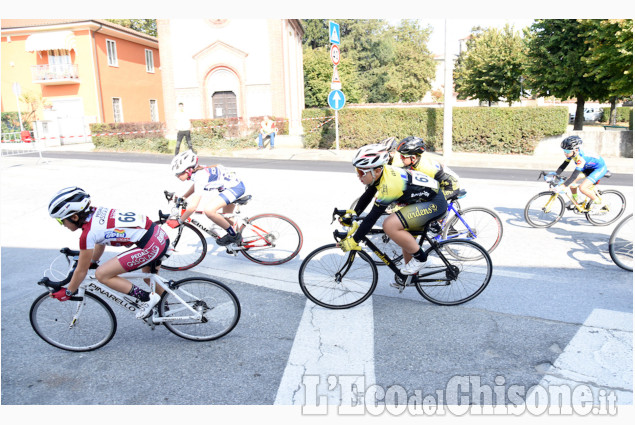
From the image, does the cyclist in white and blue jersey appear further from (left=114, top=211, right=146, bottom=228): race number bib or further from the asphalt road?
(left=114, top=211, right=146, bottom=228): race number bib

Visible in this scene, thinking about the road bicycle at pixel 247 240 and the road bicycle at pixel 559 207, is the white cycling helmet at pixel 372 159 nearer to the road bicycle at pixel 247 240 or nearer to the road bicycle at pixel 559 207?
the road bicycle at pixel 247 240

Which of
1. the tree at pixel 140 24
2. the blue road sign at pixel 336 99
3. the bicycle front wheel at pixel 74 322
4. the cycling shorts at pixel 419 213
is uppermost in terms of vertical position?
the tree at pixel 140 24

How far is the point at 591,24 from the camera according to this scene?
17.8m

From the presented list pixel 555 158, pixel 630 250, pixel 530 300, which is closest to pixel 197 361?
pixel 530 300

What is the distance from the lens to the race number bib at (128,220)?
4.30m

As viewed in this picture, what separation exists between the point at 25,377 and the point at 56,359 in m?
0.33

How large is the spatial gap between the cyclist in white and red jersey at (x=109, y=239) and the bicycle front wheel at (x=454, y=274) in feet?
9.10

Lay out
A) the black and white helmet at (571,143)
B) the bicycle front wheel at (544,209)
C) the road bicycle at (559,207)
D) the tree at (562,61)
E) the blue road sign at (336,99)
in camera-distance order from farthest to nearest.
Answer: the tree at (562,61), the blue road sign at (336,99), the bicycle front wheel at (544,209), the road bicycle at (559,207), the black and white helmet at (571,143)

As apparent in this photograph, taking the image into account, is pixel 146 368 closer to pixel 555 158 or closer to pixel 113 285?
pixel 113 285

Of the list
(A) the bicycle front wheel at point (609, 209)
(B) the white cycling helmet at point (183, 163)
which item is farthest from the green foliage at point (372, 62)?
(B) the white cycling helmet at point (183, 163)

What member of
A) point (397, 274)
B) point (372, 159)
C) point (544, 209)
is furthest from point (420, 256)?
point (544, 209)

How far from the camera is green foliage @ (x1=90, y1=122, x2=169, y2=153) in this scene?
23.8m

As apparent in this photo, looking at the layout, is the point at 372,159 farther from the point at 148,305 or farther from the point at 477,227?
the point at 477,227

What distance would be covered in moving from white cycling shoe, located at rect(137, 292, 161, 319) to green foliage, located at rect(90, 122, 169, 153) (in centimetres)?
1998
